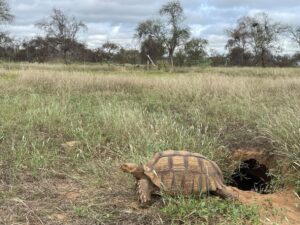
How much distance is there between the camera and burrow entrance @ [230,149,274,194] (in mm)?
6340

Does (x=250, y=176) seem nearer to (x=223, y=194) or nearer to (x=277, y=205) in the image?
(x=277, y=205)

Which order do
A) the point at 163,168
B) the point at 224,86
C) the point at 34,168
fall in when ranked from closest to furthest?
the point at 163,168
the point at 34,168
the point at 224,86

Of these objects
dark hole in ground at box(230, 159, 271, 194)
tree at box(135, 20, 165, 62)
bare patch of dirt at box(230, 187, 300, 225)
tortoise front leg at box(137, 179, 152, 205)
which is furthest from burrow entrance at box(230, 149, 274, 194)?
tree at box(135, 20, 165, 62)

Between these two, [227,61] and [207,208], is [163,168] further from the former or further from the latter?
[227,61]

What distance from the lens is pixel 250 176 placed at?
6.59 meters

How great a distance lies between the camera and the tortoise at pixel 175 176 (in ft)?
14.3

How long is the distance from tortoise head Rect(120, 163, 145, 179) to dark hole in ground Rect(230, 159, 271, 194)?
2221mm

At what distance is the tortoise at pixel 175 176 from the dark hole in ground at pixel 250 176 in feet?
6.01

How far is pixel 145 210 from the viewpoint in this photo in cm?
432

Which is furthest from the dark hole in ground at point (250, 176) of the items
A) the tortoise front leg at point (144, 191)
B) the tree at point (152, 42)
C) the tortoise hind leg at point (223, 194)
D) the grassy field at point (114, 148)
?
the tree at point (152, 42)

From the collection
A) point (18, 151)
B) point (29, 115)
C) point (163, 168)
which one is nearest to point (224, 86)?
point (29, 115)

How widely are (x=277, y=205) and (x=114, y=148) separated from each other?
8.27 feet

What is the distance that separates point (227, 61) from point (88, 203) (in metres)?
47.2

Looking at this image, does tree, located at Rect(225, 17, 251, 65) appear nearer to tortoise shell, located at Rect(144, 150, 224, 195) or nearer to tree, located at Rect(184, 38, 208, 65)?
tree, located at Rect(184, 38, 208, 65)
